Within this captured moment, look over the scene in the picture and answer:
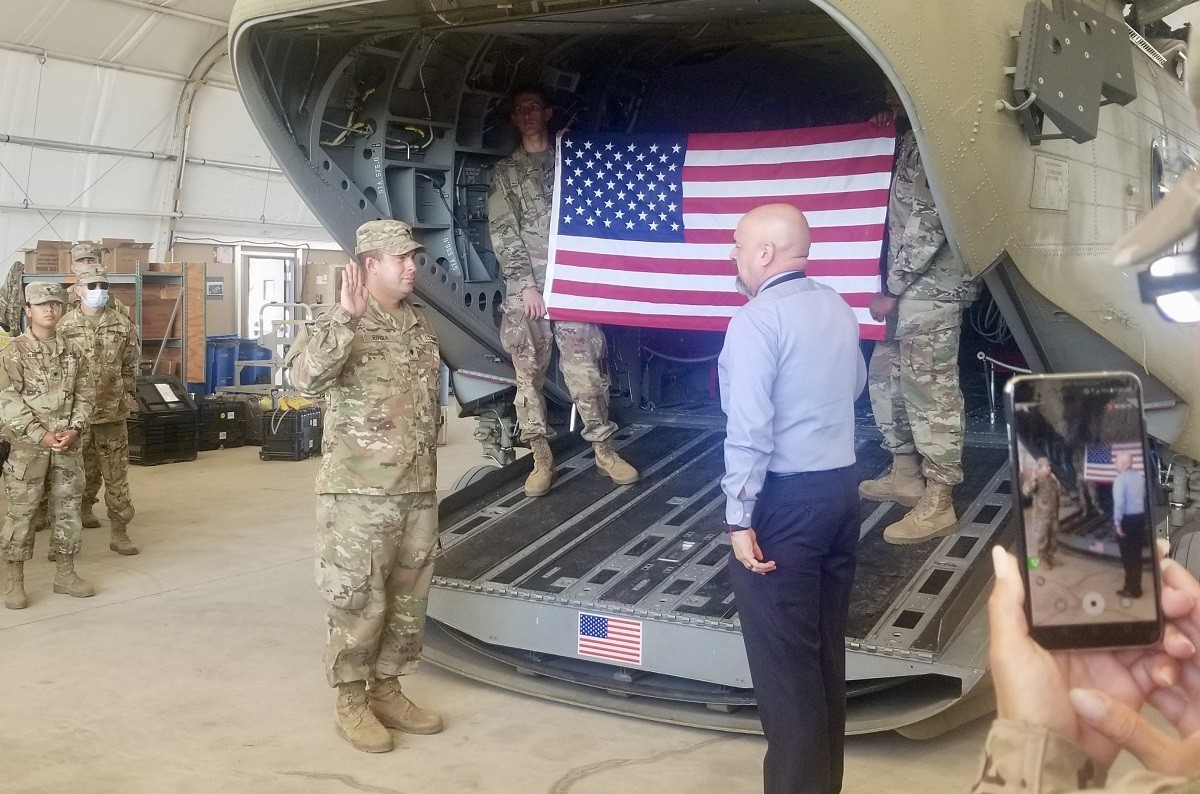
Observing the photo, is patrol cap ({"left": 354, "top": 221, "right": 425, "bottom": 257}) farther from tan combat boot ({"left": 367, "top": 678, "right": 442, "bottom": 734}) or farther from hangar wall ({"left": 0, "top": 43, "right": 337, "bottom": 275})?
hangar wall ({"left": 0, "top": 43, "right": 337, "bottom": 275})

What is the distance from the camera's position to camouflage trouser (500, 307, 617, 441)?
18.5 ft

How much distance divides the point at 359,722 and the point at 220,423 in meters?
8.21

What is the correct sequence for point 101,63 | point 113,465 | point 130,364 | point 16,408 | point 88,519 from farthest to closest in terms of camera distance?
point 101,63
point 88,519
point 130,364
point 113,465
point 16,408

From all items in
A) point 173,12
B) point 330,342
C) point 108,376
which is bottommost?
point 108,376

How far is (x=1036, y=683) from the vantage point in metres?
1.05

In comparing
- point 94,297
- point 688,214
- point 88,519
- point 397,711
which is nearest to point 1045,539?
point 397,711

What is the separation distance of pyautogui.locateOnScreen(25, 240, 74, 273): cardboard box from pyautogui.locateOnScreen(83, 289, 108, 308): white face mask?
509cm

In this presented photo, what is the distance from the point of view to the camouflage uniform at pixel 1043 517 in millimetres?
1106

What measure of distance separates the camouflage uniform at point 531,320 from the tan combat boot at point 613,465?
0.07 m

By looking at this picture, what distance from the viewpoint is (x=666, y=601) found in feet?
13.9

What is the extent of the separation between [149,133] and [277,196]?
8.07 feet

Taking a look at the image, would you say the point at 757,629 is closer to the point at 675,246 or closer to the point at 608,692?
the point at 608,692

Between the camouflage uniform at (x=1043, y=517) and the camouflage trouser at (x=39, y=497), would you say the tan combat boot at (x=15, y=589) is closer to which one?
the camouflage trouser at (x=39, y=497)

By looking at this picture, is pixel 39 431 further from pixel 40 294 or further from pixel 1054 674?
pixel 1054 674
